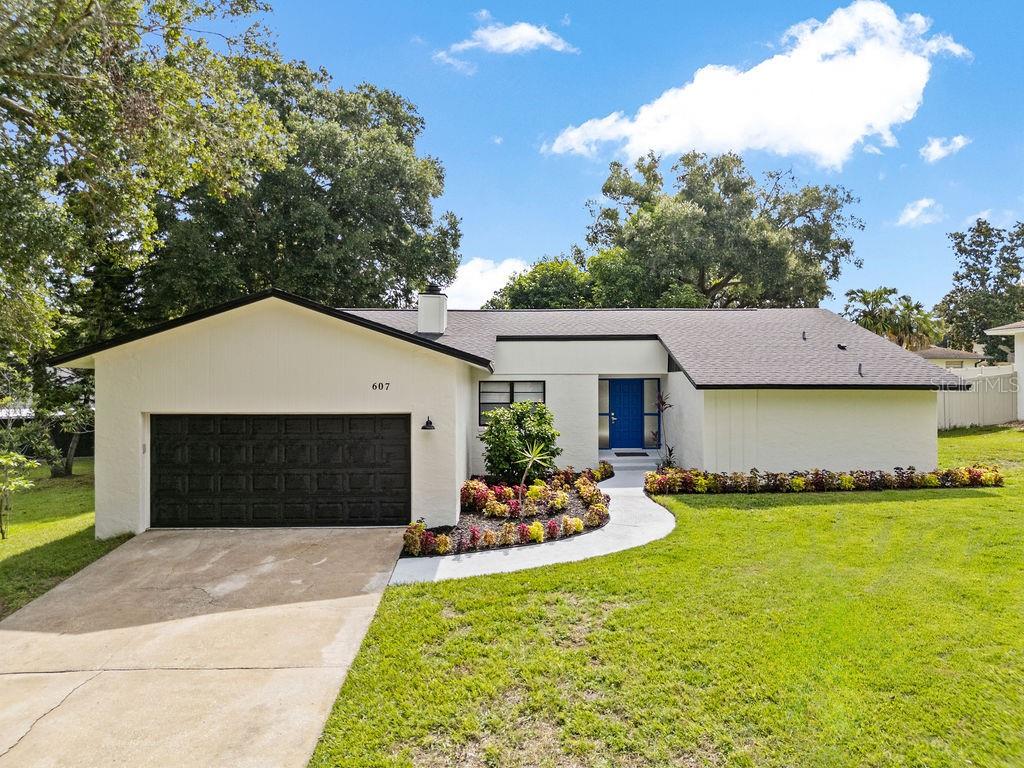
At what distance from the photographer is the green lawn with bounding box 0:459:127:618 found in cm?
716

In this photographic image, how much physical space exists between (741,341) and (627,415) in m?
3.80

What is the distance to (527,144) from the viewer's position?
819 inches

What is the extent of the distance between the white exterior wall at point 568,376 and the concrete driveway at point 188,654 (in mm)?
6770

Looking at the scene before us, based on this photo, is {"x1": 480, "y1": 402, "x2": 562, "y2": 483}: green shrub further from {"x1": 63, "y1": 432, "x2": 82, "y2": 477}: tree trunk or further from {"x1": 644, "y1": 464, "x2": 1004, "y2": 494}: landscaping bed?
{"x1": 63, "y1": 432, "x2": 82, "y2": 477}: tree trunk

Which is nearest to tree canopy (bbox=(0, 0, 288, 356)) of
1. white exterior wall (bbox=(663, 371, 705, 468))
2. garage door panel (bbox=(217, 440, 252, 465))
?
garage door panel (bbox=(217, 440, 252, 465))

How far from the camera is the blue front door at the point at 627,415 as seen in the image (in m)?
15.4

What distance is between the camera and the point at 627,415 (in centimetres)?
1545

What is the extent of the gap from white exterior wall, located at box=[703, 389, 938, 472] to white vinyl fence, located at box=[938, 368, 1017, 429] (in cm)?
1155

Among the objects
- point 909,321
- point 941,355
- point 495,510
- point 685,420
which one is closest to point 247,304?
point 495,510

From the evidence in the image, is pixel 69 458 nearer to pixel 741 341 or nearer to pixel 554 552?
pixel 554 552

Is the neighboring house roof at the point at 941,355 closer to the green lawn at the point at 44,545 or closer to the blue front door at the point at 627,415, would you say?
the blue front door at the point at 627,415

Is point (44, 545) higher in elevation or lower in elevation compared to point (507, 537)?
lower

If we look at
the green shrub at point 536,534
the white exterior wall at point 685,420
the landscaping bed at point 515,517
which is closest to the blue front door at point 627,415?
the white exterior wall at point 685,420

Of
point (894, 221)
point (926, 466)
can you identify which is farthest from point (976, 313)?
point (926, 466)
